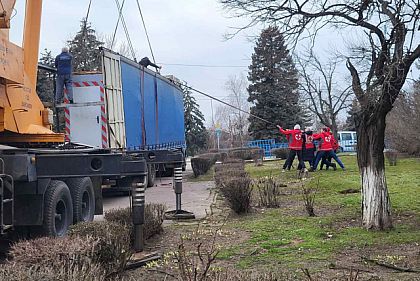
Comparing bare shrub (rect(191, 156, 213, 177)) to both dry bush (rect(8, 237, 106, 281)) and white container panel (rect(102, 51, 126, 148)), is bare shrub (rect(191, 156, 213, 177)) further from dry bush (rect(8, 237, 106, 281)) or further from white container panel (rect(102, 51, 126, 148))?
dry bush (rect(8, 237, 106, 281))

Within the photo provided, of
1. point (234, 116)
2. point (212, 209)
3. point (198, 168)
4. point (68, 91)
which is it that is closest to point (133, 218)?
point (212, 209)

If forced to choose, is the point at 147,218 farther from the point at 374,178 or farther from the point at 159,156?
the point at 374,178

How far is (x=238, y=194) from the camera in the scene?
1049cm

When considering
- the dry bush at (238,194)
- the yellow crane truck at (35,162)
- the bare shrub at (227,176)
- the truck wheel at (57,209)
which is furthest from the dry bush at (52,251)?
the bare shrub at (227,176)

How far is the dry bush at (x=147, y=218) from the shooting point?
7.95 metres

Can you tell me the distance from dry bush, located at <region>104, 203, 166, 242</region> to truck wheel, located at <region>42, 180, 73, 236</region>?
58cm

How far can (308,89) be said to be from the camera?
41250mm

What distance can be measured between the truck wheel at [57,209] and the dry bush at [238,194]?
334cm

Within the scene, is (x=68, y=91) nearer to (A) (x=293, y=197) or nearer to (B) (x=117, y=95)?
(B) (x=117, y=95)

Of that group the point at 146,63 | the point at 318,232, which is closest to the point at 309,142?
the point at 146,63

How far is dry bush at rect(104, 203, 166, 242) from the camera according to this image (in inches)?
313

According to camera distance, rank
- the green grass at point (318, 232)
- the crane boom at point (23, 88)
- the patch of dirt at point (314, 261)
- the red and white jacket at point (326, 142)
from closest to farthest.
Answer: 1. the patch of dirt at point (314, 261)
2. the green grass at point (318, 232)
3. the crane boom at point (23, 88)
4. the red and white jacket at point (326, 142)

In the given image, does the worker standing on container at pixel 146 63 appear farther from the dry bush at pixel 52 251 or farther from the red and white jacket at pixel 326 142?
the dry bush at pixel 52 251

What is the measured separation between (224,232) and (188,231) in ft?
2.28
